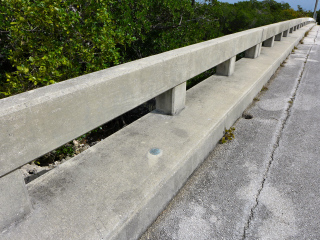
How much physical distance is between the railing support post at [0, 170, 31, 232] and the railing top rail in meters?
0.11

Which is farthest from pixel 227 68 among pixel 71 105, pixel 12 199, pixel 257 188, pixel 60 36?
pixel 12 199

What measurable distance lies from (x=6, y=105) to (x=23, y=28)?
2.86m

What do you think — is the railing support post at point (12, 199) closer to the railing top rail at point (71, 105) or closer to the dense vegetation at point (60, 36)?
the railing top rail at point (71, 105)

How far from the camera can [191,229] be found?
2037 millimetres

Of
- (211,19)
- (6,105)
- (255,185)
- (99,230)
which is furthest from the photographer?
(211,19)

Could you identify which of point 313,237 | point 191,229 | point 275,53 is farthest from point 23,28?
point 275,53

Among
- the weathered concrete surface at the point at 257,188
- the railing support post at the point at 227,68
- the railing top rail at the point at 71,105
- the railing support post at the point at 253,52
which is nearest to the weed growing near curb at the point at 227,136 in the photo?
the weathered concrete surface at the point at 257,188

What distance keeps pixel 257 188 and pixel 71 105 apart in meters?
1.79

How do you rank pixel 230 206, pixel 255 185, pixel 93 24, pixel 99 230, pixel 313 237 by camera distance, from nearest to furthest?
1. pixel 99 230
2. pixel 313 237
3. pixel 230 206
4. pixel 255 185
5. pixel 93 24

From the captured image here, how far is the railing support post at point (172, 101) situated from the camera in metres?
3.15

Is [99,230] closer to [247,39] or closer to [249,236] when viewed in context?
[249,236]

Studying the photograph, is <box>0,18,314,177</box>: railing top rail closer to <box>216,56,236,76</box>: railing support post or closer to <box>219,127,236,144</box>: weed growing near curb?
<box>219,127,236,144</box>: weed growing near curb

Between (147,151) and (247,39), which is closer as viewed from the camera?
(147,151)

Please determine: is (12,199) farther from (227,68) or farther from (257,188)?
(227,68)
